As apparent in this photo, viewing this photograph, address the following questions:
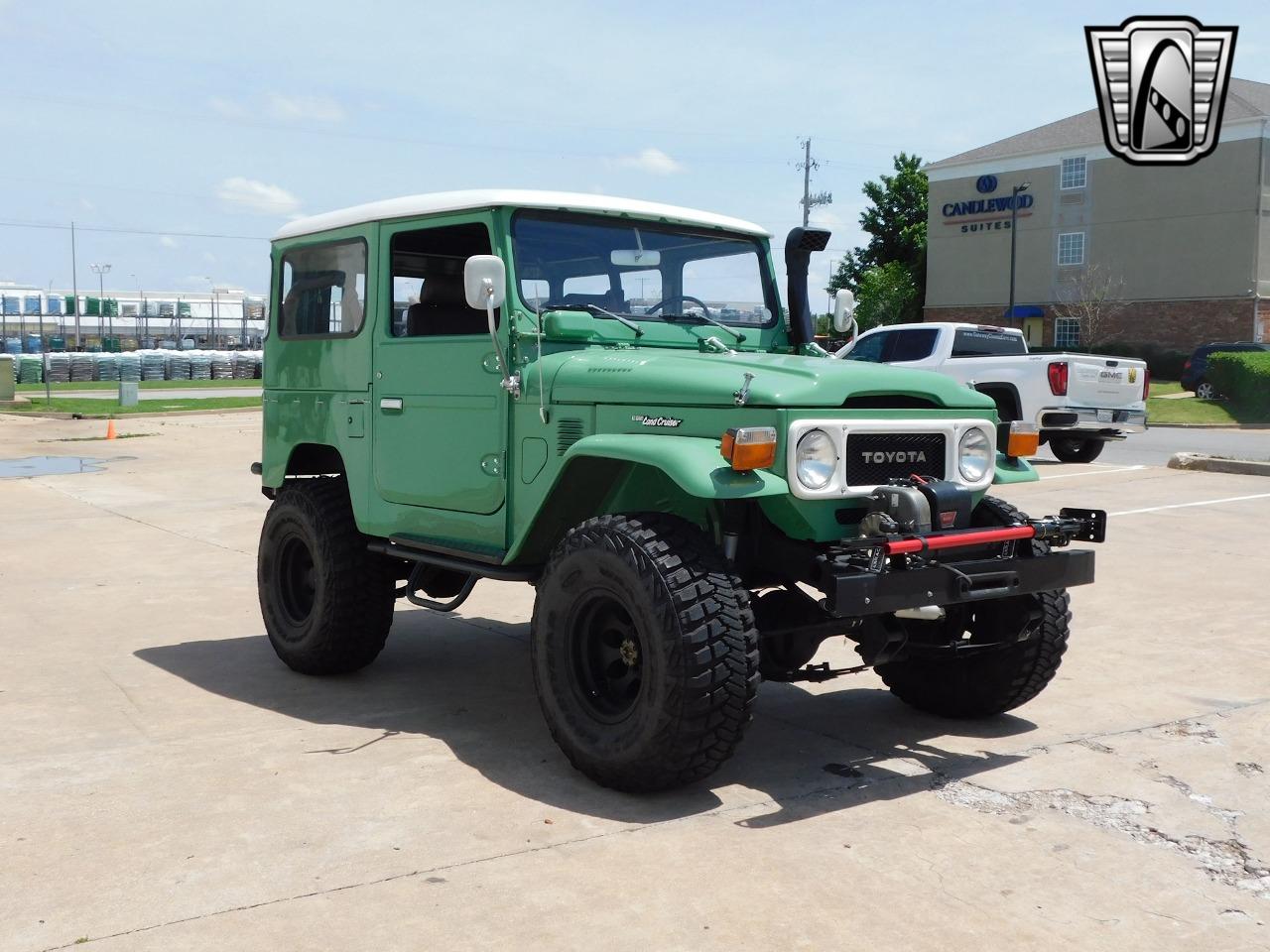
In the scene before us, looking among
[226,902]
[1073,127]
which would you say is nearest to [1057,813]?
[226,902]

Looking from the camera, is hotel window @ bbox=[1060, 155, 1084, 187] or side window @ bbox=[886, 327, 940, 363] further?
hotel window @ bbox=[1060, 155, 1084, 187]

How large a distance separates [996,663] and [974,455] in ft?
3.16

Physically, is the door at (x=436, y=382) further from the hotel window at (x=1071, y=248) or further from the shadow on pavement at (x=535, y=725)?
the hotel window at (x=1071, y=248)

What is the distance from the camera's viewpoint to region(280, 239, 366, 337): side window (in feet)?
20.2

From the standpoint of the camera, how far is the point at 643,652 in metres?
4.38

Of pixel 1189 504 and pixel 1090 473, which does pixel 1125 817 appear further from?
pixel 1090 473

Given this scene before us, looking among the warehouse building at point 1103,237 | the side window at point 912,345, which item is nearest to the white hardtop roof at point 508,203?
the side window at point 912,345

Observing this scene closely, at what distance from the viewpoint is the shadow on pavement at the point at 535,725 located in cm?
460

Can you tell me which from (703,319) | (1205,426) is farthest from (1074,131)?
(703,319)

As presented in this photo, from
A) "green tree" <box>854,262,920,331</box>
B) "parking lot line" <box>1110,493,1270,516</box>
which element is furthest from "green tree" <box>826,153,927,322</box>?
"parking lot line" <box>1110,493,1270,516</box>

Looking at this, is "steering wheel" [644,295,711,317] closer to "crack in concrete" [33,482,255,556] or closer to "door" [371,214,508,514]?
"door" [371,214,508,514]

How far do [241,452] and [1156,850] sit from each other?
633 inches

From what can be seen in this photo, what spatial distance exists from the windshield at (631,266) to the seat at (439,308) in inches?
21.4

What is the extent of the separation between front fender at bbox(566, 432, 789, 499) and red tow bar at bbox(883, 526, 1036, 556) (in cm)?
42
